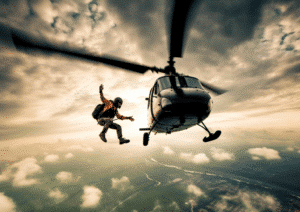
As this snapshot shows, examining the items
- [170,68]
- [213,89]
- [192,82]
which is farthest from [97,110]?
[213,89]

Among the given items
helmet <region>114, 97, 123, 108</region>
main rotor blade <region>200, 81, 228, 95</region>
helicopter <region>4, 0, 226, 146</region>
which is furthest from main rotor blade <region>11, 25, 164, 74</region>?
main rotor blade <region>200, 81, 228, 95</region>

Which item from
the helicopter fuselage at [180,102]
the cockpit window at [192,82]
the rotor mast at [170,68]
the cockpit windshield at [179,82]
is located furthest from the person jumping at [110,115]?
the cockpit window at [192,82]

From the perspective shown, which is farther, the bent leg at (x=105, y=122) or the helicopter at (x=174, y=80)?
the bent leg at (x=105, y=122)

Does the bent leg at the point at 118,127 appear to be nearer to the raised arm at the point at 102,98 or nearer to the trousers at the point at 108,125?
the trousers at the point at 108,125

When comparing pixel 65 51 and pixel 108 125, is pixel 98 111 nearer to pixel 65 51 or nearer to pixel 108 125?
pixel 108 125

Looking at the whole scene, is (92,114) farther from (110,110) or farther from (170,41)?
(170,41)

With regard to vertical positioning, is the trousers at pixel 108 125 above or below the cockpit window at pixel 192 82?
below

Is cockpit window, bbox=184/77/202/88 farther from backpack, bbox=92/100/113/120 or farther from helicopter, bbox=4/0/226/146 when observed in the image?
backpack, bbox=92/100/113/120

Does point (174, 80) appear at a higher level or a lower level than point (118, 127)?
higher

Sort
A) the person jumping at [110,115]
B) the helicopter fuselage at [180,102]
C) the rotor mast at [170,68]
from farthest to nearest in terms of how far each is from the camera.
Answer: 1. the rotor mast at [170,68]
2. the person jumping at [110,115]
3. the helicopter fuselage at [180,102]
